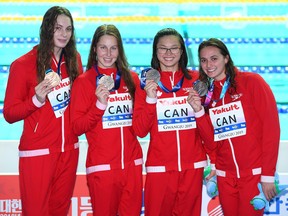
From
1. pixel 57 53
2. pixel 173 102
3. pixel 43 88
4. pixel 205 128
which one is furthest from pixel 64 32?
pixel 205 128

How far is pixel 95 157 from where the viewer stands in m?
2.90

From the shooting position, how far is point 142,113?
9.32ft

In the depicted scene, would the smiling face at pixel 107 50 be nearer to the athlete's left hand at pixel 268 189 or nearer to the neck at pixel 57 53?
the neck at pixel 57 53

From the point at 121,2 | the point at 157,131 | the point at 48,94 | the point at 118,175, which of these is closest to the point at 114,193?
the point at 118,175

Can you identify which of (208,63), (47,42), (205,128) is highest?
(47,42)

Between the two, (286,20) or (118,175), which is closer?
(118,175)

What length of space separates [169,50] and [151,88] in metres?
0.27

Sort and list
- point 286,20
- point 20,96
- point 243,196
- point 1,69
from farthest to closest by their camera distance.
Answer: point 286,20 < point 1,69 < point 20,96 < point 243,196

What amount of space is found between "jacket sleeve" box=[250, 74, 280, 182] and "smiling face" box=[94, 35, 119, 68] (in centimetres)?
79

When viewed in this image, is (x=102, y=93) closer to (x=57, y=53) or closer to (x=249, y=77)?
(x=57, y=53)

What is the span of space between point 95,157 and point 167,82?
56cm

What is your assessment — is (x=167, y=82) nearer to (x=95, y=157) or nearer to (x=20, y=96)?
(x=95, y=157)

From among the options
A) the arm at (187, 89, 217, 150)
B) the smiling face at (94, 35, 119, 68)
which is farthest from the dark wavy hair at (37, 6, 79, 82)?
the arm at (187, 89, 217, 150)

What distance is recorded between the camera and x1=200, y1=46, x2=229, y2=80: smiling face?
2871 mm
